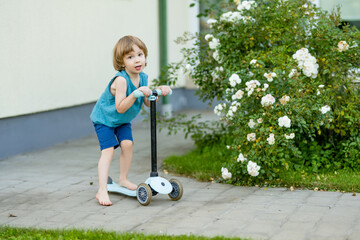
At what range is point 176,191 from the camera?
5.05m

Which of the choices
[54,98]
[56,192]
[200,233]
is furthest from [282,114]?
[54,98]

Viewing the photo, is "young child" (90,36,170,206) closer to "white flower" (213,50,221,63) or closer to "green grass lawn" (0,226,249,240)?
"green grass lawn" (0,226,249,240)

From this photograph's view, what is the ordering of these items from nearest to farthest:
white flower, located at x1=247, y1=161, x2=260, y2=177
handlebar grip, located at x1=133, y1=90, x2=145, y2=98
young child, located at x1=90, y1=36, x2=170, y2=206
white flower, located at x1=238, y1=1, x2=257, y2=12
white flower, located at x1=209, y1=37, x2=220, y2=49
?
handlebar grip, located at x1=133, y1=90, x2=145, y2=98 < young child, located at x1=90, y1=36, x2=170, y2=206 < white flower, located at x1=247, y1=161, x2=260, y2=177 < white flower, located at x1=238, y1=1, x2=257, y2=12 < white flower, located at x1=209, y1=37, x2=220, y2=49

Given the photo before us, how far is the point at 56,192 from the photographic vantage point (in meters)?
5.49

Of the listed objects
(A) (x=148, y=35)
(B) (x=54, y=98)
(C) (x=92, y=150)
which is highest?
(A) (x=148, y=35)

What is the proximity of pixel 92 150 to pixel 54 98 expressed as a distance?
97 cm

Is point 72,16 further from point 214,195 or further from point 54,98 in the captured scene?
point 214,195

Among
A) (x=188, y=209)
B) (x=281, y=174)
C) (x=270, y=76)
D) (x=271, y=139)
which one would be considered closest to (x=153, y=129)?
(x=188, y=209)

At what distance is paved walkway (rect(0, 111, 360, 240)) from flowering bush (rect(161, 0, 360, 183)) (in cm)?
41

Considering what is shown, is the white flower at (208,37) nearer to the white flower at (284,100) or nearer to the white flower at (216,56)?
the white flower at (216,56)

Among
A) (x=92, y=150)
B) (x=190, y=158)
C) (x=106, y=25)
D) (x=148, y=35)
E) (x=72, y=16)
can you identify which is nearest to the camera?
(x=190, y=158)

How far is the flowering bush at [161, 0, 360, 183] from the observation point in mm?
5453

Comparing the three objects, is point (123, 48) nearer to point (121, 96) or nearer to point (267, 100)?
point (121, 96)

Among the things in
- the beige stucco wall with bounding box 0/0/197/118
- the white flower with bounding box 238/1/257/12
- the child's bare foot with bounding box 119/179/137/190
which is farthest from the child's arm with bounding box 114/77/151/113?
the beige stucco wall with bounding box 0/0/197/118
